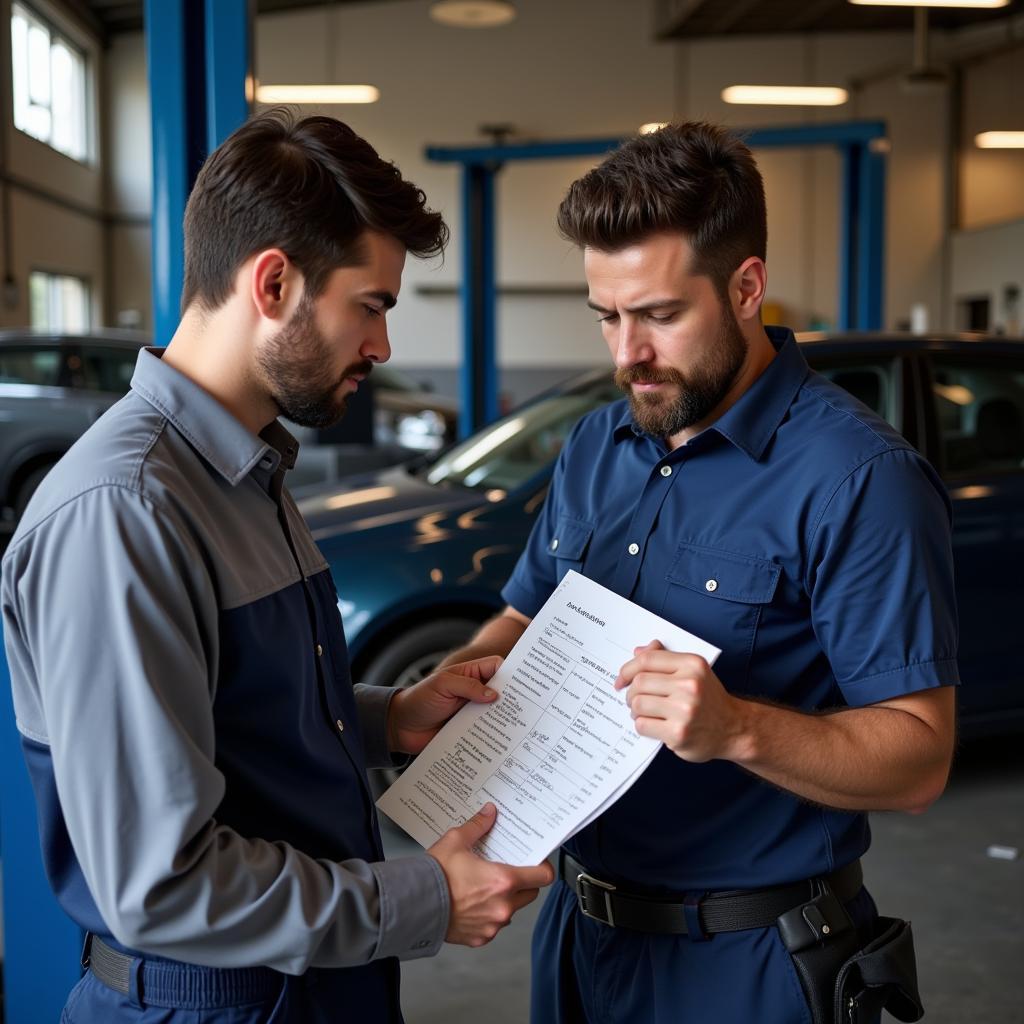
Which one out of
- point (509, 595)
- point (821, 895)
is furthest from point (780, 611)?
point (509, 595)

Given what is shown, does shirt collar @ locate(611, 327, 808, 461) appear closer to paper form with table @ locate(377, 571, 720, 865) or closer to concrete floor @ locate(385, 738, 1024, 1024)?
paper form with table @ locate(377, 571, 720, 865)

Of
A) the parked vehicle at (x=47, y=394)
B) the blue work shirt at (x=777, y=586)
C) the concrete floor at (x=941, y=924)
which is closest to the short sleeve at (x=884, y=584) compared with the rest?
the blue work shirt at (x=777, y=586)

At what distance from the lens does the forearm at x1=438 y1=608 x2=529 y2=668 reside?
5.82 feet

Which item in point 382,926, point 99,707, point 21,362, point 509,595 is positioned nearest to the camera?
point 99,707

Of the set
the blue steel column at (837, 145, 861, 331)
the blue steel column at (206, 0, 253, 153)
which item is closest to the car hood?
the blue steel column at (206, 0, 253, 153)

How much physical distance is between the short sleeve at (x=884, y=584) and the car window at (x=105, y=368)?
29.5ft

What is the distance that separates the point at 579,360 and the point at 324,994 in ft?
60.9

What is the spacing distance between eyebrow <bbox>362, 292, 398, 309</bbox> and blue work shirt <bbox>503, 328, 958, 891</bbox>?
47 centimetres

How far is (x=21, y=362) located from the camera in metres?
9.70

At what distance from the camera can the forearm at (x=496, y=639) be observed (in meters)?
1.77

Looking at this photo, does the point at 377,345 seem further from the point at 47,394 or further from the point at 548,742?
the point at 47,394

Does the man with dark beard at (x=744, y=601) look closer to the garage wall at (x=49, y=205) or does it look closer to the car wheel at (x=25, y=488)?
the car wheel at (x=25, y=488)

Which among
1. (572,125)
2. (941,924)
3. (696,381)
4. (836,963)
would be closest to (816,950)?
(836,963)

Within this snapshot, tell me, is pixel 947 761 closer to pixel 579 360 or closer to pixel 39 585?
pixel 39 585
